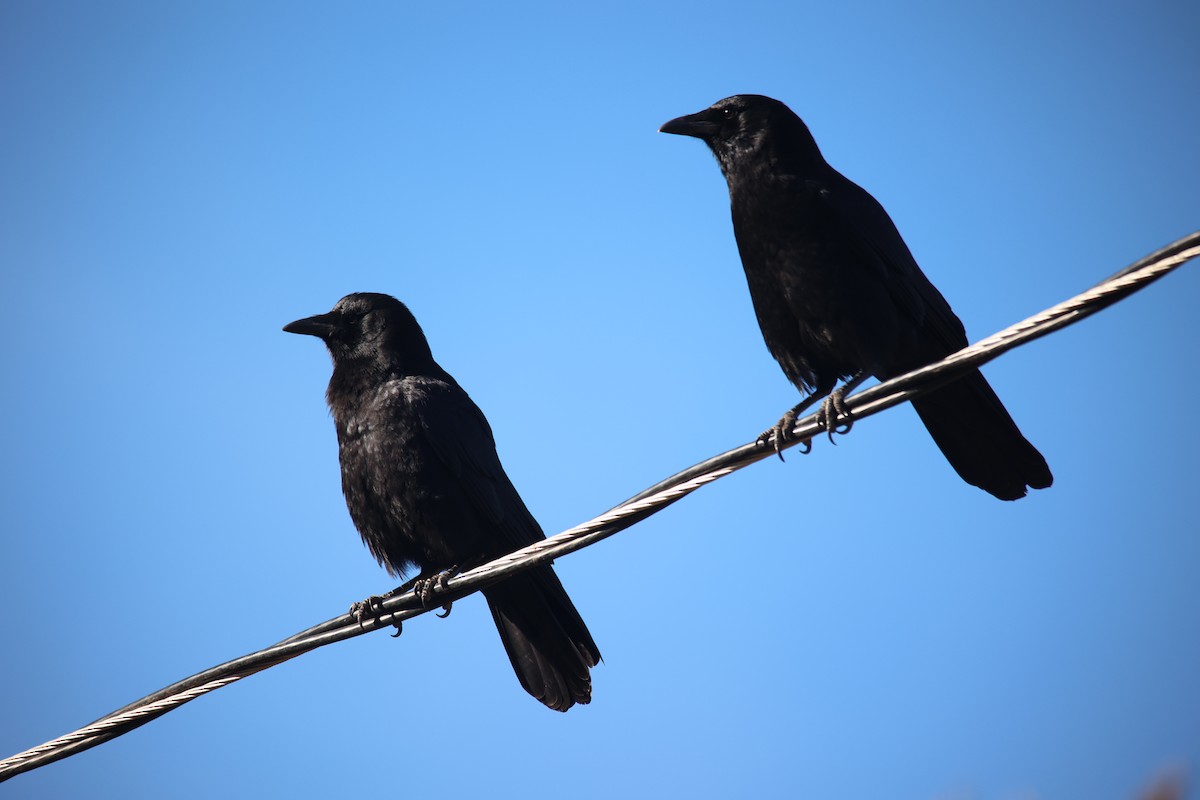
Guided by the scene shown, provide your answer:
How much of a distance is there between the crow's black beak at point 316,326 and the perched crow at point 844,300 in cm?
309

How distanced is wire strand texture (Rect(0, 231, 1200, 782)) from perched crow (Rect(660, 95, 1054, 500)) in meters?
1.35

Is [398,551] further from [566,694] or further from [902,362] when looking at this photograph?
[902,362]

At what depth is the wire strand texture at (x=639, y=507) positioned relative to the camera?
3209mm

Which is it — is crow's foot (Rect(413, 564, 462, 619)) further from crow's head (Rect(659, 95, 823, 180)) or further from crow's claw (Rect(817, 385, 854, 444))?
crow's head (Rect(659, 95, 823, 180))

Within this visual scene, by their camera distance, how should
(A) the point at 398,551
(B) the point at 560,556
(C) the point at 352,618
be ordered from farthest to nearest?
(A) the point at 398,551 → (C) the point at 352,618 → (B) the point at 560,556

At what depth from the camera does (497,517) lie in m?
6.61

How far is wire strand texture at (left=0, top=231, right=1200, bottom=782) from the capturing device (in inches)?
126

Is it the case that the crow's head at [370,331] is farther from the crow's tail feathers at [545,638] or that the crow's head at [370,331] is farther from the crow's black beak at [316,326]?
the crow's tail feathers at [545,638]

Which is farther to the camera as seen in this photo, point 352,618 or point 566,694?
point 566,694

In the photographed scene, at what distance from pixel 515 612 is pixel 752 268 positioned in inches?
95.2

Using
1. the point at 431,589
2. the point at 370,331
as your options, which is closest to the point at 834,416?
the point at 431,589

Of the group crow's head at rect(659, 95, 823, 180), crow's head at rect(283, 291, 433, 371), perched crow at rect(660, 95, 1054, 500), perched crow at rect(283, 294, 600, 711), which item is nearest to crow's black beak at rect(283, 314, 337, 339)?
crow's head at rect(283, 291, 433, 371)

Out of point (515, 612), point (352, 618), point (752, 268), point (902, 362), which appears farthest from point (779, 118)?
point (352, 618)

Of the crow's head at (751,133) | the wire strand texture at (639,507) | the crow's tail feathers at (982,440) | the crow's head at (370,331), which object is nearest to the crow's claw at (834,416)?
the wire strand texture at (639,507)
